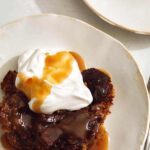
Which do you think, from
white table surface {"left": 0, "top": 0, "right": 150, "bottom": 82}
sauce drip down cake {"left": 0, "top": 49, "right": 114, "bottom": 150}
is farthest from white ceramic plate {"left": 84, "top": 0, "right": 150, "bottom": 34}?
sauce drip down cake {"left": 0, "top": 49, "right": 114, "bottom": 150}

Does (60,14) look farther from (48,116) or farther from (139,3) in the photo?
(48,116)

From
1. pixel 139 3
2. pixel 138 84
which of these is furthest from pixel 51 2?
pixel 138 84

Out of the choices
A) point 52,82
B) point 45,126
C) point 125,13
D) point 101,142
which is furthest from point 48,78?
point 125,13

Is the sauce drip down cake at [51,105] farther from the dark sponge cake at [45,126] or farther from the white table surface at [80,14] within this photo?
the white table surface at [80,14]

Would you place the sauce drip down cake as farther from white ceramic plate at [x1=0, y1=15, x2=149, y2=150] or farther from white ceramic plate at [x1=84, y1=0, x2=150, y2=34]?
white ceramic plate at [x1=84, y1=0, x2=150, y2=34]

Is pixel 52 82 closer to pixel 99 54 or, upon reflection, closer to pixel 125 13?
pixel 99 54

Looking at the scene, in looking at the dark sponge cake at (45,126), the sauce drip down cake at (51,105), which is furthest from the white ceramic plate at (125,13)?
the dark sponge cake at (45,126)
